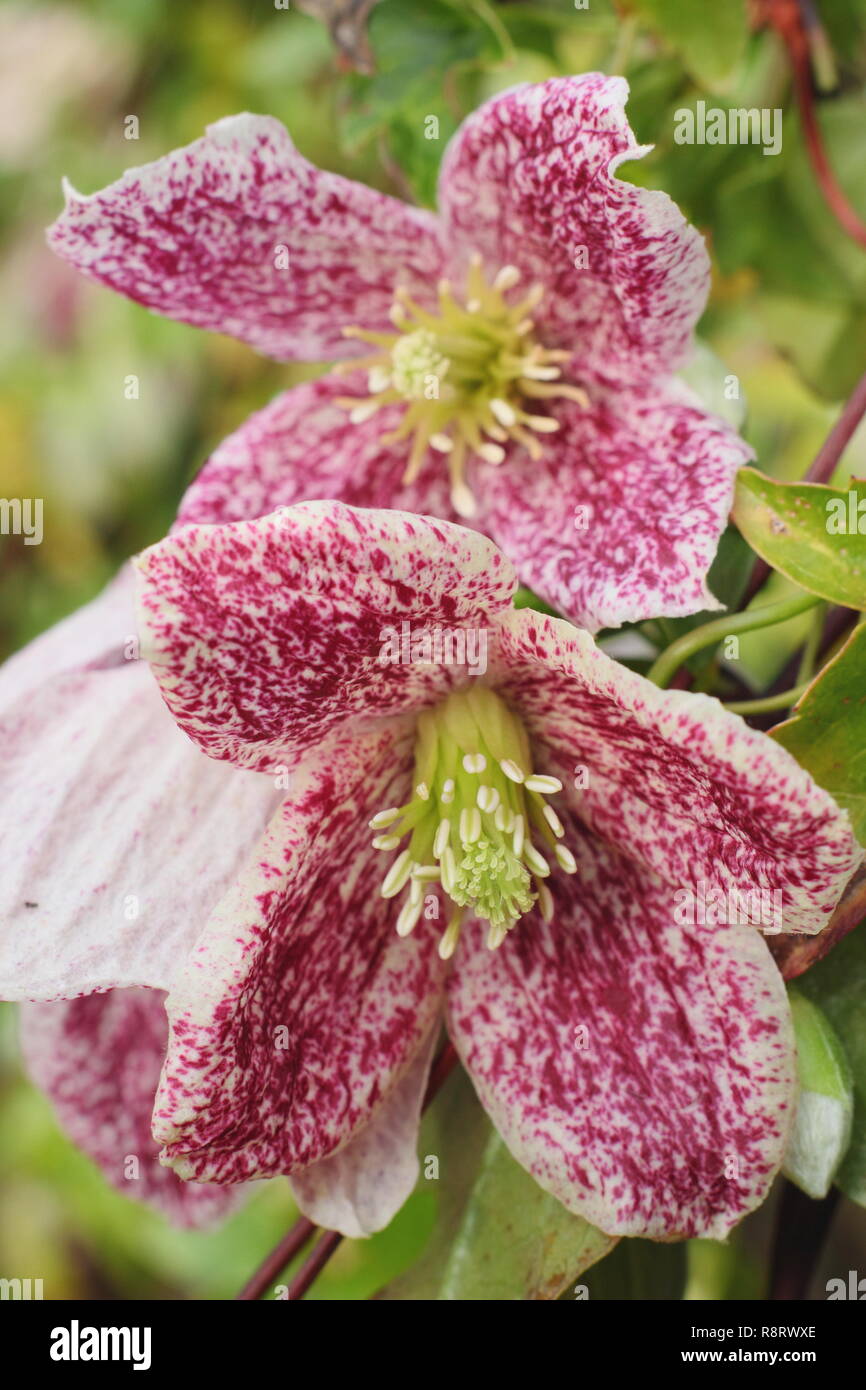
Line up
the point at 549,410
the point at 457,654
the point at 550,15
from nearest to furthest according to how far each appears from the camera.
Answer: the point at 457,654 → the point at 549,410 → the point at 550,15

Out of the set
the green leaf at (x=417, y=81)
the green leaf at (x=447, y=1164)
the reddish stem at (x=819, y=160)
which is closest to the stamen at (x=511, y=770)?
the green leaf at (x=447, y=1164)

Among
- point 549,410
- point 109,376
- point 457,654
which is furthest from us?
point 109,376

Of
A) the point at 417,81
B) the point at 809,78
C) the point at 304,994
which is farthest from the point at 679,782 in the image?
the point at 809,78

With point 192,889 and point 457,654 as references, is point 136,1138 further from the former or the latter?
point 457,654

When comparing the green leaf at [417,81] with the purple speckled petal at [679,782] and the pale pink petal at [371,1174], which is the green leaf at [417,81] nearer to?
the purple speckled petal at [679,782]

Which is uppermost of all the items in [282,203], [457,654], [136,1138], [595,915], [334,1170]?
[282,203]

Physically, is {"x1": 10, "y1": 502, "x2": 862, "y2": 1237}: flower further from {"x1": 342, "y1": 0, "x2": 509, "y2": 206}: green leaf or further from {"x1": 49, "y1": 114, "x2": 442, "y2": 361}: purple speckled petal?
{"x1": 342, "y1": 0, "x2": 509, "y2": 206}: green leaf

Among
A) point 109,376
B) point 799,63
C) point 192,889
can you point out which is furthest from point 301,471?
point 109,376
